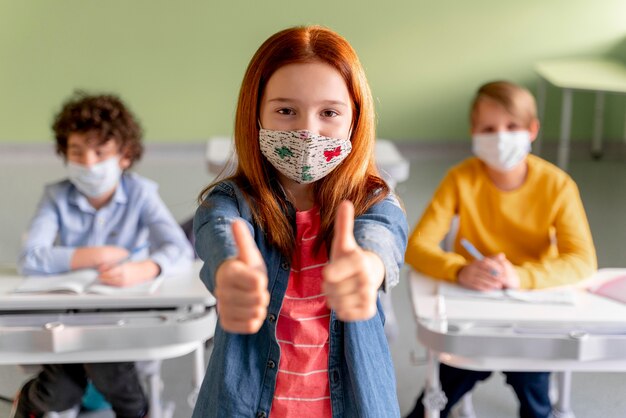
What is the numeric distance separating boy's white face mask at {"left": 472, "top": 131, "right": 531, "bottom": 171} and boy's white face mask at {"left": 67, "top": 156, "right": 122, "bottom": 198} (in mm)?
1130

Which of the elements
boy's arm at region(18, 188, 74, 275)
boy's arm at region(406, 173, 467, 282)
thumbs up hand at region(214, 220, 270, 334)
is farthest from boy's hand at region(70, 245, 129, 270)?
thumbs up hand at region(214, 220, 270, 334)

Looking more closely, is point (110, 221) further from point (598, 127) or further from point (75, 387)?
point (598, 127)

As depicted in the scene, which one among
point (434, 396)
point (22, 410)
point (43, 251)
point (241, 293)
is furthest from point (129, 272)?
point (241, 293)

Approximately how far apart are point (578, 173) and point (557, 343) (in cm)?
435

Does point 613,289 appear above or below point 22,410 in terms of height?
above

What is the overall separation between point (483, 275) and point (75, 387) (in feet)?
3.96

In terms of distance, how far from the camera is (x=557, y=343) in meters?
2.11

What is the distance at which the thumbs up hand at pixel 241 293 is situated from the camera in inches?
43.4

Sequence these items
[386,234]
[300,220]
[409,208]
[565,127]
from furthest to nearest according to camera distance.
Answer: [565,127], [409,208], [300,220], [386,234]

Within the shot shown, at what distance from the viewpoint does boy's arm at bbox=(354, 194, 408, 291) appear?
1283mm

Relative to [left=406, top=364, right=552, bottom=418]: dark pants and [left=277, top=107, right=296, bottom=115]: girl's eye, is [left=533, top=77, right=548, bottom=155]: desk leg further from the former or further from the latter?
[left=277, top=107, right=296, bottom=115]: girl's eye

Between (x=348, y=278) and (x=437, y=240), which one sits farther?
(x=437, y=240)

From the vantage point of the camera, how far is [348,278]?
3.70ft

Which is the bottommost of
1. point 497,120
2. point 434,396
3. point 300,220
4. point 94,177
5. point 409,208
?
point 409,208
